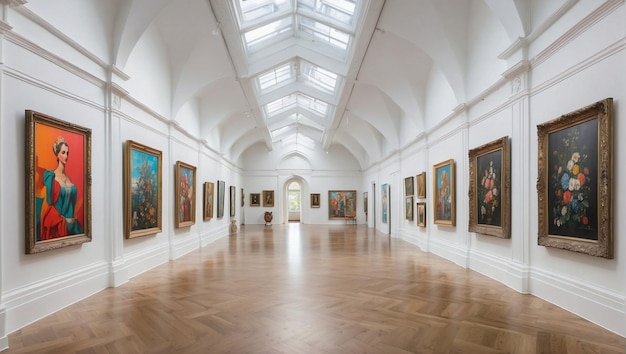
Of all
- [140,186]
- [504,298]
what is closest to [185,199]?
[140,186]

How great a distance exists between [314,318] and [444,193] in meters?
6.98

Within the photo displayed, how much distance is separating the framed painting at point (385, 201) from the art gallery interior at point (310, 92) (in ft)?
10.4

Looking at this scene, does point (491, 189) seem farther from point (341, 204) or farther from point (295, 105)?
point (341, 204)

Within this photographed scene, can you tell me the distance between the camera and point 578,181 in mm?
5121

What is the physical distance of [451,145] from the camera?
410 inches

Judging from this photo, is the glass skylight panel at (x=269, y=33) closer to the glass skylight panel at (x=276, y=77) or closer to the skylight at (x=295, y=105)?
the glass skylight panel at (x=276, y=77)

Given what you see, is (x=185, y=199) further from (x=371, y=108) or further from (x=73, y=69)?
(x=371, y=108)

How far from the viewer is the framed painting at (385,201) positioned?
1955 cm

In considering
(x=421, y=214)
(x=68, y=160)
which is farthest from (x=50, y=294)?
(x=421, y=214)

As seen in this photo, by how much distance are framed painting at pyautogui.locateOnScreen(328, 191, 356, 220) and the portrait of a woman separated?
23502mm

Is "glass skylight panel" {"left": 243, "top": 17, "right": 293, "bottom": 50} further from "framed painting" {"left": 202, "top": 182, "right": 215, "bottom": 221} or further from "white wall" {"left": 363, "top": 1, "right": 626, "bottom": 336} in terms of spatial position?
"framed painting" {"left": 202, "top": 182, "right": 215, "bottom": 221}

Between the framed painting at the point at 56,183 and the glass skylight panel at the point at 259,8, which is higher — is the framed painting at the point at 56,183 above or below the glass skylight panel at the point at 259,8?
below

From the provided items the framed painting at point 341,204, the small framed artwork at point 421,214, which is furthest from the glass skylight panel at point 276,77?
the framed painting at point 341,204

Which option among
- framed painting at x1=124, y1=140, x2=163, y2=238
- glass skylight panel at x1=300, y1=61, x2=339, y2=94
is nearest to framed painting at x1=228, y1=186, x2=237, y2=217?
glass skylight panel at x1=300, y1=61, x2=339, y2=94
